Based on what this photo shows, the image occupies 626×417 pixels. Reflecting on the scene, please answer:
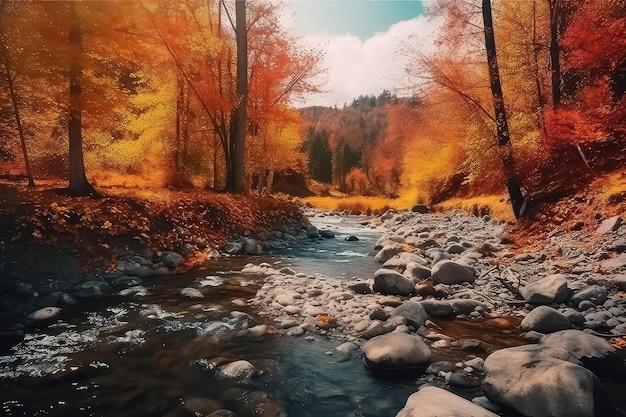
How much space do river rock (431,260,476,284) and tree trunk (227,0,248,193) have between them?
11230mm

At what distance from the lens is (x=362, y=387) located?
4.67 m

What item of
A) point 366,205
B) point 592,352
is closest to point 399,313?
point 592,352

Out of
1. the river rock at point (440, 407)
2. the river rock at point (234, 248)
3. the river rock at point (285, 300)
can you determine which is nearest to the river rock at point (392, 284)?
the river rock at point (285, 300)

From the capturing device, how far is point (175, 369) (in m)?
5.04

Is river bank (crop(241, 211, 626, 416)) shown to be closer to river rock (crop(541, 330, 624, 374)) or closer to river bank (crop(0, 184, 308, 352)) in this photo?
river rock (crop(541, 330, 624, 374))

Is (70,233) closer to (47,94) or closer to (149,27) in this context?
(47,94)

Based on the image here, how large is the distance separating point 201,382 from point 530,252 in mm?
9285

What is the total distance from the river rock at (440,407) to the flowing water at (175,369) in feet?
1.65

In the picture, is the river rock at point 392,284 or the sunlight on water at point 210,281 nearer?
the river rock at point 392,284

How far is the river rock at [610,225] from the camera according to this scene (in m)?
9.06

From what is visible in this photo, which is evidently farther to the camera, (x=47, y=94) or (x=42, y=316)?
(x=47, y=94)

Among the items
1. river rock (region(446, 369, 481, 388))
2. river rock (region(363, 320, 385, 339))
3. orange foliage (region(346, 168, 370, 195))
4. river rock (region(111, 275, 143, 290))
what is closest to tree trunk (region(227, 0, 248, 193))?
river rock (region(111, 275, 143, 290))

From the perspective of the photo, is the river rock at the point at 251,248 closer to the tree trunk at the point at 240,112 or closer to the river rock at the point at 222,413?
the tree trunk at the point at 240,112

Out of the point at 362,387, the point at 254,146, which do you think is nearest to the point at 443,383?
the point at 362,387
